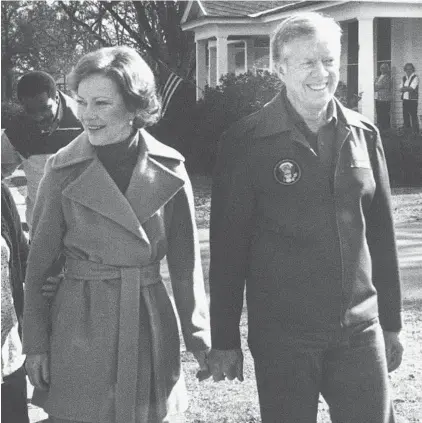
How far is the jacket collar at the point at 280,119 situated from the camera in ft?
11.7

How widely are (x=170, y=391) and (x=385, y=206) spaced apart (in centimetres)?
107

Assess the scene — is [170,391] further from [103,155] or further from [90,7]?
[90,7]

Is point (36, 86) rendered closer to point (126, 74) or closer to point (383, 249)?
point (126, 74)

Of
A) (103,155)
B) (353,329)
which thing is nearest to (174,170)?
(103,155)

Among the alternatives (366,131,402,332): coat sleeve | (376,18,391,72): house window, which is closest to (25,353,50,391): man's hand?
(366,131,402,332): coat sleeve

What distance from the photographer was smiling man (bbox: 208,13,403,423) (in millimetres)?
3477

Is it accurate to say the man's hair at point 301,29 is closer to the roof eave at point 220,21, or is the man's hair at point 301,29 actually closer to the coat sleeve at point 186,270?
the coat sleeve at point 186,270

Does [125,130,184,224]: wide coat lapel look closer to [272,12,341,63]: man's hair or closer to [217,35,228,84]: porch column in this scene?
[272,12,341,63]: man's hair

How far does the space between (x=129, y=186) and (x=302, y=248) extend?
0.67 meters

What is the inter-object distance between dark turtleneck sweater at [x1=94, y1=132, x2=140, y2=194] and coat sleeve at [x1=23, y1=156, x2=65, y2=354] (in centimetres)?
21

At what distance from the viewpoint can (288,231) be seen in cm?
346

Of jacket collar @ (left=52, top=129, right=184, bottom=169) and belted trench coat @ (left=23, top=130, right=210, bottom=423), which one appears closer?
belted trench coat @ (left=23, top=130, right=210, bottom=423)

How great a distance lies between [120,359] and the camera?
11.1 ft

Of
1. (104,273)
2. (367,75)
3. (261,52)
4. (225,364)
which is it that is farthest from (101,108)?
(261,52)
